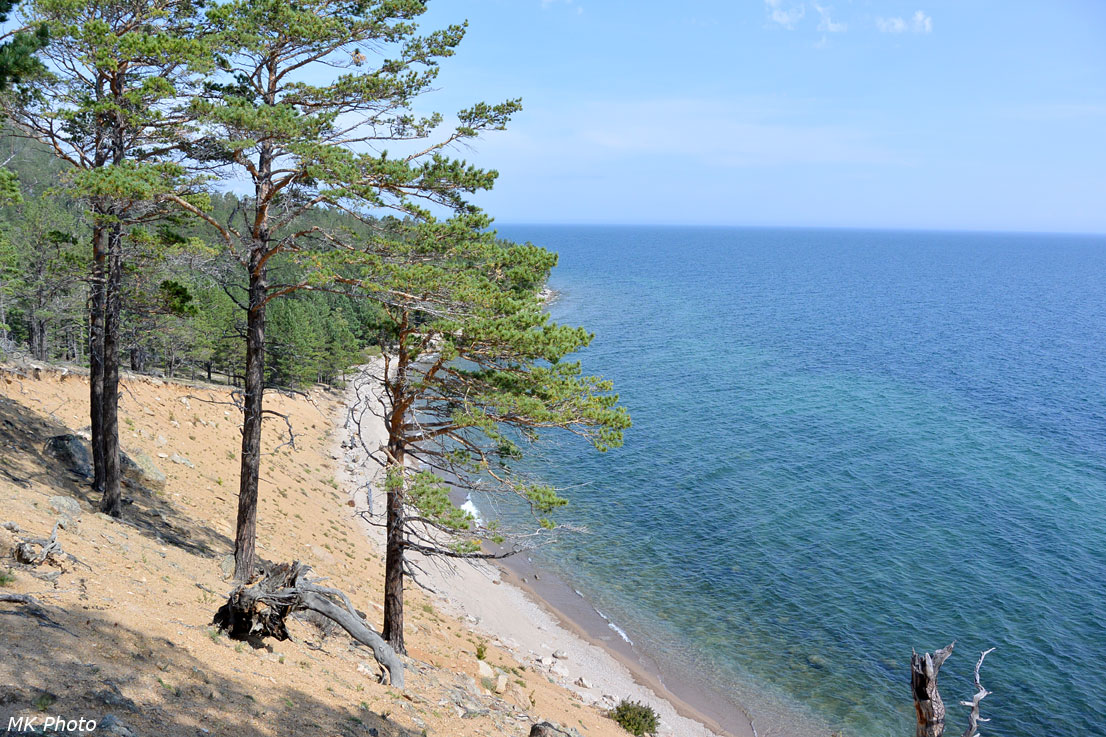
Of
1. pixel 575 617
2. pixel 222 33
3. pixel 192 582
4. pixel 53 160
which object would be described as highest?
pixel 222 33

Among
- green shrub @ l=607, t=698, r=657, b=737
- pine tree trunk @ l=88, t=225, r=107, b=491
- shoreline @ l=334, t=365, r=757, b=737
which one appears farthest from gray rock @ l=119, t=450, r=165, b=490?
green shrub @ l=607, t=698, r=657, b=737

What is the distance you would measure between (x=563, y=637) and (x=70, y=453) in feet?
55.3

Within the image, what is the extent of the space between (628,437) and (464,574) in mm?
20553

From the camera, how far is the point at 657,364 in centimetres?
6912

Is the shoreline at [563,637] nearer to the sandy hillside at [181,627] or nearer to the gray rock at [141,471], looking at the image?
the sandy hillside at [181,627]

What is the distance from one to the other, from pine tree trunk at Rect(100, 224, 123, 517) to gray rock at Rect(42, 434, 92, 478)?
8.42 feet

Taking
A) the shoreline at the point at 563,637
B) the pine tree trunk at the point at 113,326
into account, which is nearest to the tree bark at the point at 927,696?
the shoreline at the point at 563,637

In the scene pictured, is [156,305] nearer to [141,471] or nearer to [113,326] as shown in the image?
[113,326]

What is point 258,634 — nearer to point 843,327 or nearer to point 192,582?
point 192,582

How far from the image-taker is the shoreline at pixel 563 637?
21172 millimetres

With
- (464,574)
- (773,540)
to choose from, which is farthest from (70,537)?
(773,540)

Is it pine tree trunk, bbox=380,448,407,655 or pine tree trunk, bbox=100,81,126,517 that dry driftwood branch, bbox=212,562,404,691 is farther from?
pine tree trunk, bbox=100,81,126,517

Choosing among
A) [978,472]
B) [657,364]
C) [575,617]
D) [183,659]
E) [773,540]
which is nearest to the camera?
[183,659]

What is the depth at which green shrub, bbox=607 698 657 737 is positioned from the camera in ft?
62.1
